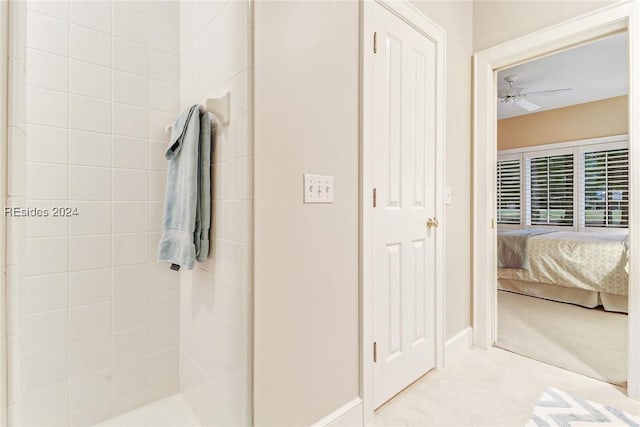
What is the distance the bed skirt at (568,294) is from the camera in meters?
3.14

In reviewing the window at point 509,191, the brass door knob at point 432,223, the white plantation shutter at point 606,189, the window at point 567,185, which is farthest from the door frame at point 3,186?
the window at point 509,191

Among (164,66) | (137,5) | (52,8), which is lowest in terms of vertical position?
(164,66)

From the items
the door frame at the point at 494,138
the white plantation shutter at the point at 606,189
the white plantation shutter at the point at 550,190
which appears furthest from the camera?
the white plantation shutter at the point at 550,190

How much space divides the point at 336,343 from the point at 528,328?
2.18 metres

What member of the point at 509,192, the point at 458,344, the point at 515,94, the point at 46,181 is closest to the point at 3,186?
the point at 46,181

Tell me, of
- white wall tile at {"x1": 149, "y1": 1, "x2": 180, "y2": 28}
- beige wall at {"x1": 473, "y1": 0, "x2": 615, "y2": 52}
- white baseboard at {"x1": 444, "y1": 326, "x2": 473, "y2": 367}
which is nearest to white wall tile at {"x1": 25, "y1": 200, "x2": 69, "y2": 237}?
white wall tile at {"x1": 149, "y1": 1, "x2": 180, "y2": 28}

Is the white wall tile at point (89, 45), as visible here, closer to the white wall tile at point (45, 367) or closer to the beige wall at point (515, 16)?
the white wall tile at point (45, 367)

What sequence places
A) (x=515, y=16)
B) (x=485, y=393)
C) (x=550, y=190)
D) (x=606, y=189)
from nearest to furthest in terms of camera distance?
(x=485, y=393) < (x=515, y=16) < (x=606, y=189) < (x=550, y=190)

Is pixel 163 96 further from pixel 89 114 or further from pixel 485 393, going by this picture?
pixel 485 393

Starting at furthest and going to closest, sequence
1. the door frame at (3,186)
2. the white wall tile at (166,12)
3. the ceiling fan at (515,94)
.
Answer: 1. the ceiling fan at (515,94)
2. the white wall tile at (166,12)
3. the door frame at (3,186)

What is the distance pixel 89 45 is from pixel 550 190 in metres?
6.58

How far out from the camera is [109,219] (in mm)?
1521

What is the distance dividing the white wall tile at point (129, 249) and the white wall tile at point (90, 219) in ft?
0.23

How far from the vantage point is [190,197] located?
1.30m
